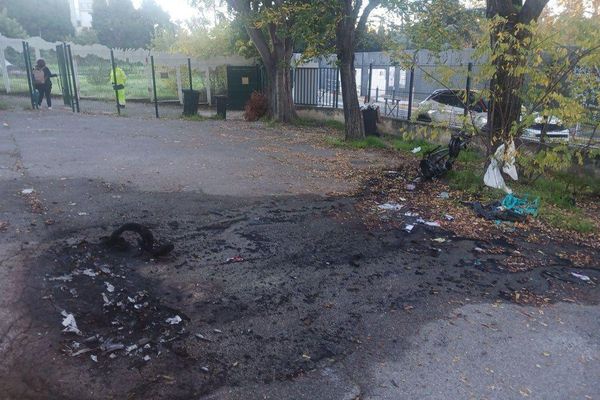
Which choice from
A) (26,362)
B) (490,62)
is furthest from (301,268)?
(490,62)

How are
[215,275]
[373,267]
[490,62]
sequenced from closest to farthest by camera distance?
[215,275] → [373,267] → [490,62]

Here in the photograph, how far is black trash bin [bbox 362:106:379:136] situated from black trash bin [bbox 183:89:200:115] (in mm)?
7252

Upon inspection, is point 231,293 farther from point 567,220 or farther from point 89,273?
point 567,220

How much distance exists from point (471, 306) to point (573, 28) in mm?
4742

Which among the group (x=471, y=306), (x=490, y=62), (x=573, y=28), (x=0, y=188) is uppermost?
(x=573, y=28)

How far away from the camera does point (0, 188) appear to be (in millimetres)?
7230

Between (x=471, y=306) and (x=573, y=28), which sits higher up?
(x=573, y=28)

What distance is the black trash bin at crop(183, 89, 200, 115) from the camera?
59.2ft

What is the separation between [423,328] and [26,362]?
302 centimetres

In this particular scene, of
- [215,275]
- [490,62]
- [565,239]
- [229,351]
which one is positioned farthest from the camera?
A: [490,62]

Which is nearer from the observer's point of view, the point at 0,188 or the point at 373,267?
the point at 373,267

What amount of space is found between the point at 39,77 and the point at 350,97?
11724 millimetres

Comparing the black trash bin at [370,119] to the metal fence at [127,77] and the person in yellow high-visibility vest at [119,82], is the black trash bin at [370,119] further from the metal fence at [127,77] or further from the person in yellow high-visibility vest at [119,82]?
the person in yellow high-visibility vest at [119,82]

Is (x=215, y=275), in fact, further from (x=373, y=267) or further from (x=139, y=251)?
(x=373, y=267)
